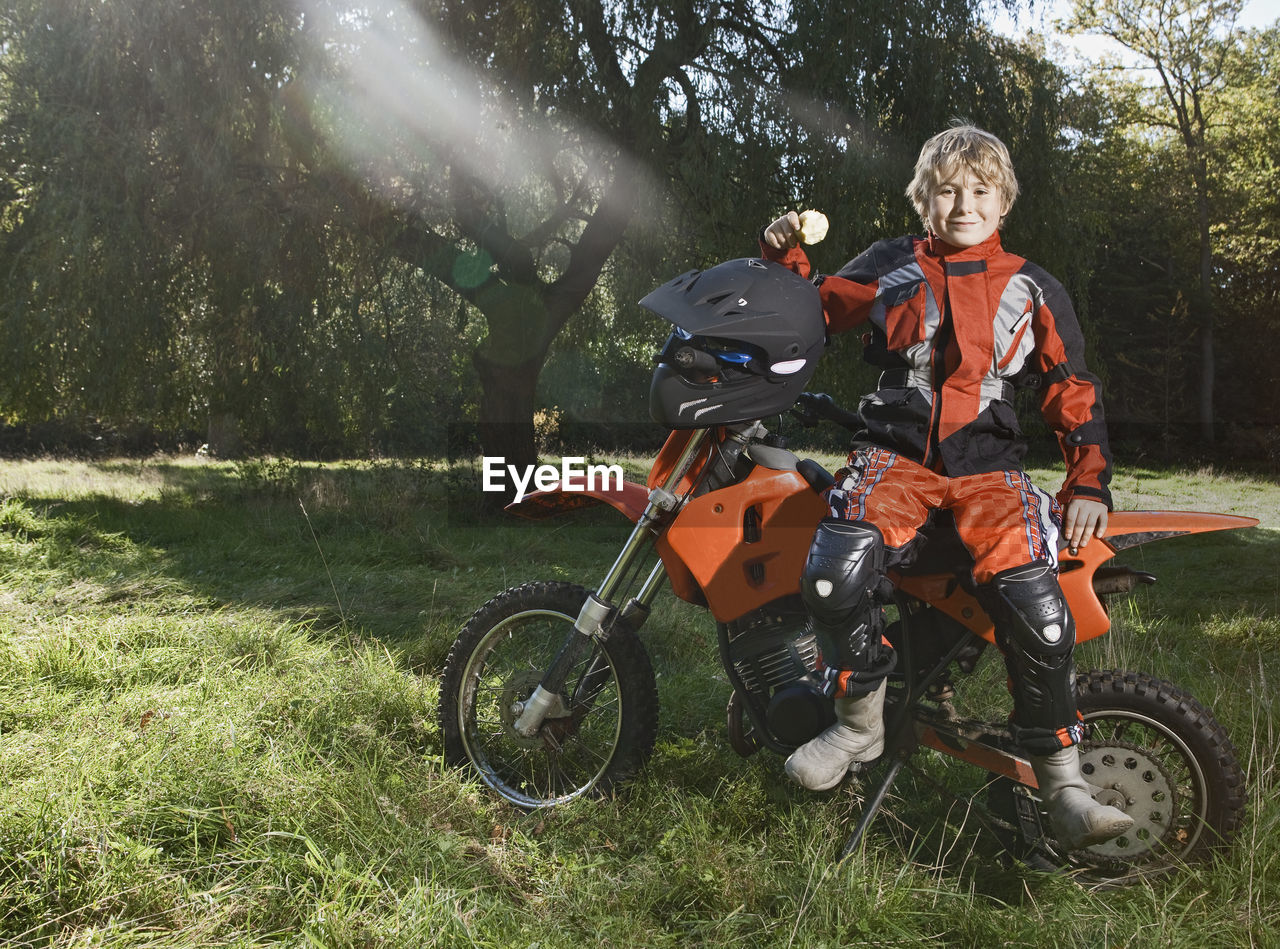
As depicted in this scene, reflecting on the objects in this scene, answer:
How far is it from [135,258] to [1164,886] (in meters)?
7.26

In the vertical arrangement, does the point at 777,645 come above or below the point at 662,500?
below

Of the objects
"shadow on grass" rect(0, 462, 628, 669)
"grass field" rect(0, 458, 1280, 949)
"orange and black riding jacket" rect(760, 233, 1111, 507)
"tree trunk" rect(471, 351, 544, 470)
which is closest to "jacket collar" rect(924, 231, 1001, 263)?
"orange and black riding jacket" rect(760, 233, 1111, 507)

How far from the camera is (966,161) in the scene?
209 cm

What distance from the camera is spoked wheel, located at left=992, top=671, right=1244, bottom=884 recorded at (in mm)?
2064

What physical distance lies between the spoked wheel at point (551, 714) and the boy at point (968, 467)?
1.76ft

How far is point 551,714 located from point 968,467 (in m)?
1.28

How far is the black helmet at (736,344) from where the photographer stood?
2121mm

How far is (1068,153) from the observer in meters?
7.55

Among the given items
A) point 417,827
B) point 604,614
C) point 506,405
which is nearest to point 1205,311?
point 506,405

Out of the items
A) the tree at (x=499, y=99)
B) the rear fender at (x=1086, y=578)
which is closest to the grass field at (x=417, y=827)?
the rear fender at (x=1086, y=578)

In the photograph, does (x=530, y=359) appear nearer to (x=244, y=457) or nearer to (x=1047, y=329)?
(x=244, y=457)

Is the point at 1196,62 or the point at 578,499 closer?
the point at 578,499

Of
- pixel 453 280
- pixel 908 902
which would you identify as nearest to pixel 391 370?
pixel 453 280

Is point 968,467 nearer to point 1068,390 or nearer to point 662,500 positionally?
point 1068,390
